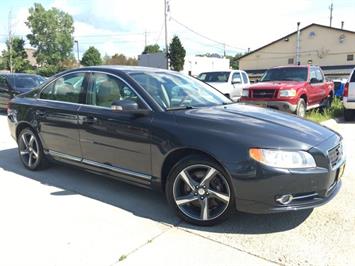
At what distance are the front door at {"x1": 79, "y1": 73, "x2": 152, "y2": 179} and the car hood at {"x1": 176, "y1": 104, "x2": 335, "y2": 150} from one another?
0.54 meters

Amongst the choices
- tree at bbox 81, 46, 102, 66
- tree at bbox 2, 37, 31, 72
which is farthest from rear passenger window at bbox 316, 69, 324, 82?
tree at bbox 81, 46, 102, 66

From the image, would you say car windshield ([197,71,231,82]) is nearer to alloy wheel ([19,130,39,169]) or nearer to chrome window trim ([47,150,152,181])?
alloy wheel ([19,130,39,169])

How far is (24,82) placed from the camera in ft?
46.8

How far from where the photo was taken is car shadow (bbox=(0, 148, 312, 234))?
3.95m

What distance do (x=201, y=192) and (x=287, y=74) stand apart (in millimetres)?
9254

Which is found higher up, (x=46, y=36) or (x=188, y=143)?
(x=46, y=36)

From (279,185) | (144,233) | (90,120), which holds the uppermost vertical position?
(90,120)

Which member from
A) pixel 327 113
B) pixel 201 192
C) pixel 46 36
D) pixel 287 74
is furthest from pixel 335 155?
pixel 46 36

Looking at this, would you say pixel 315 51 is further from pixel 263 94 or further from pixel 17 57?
pixel 17 57

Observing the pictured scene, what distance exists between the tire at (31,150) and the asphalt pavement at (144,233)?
79 cm

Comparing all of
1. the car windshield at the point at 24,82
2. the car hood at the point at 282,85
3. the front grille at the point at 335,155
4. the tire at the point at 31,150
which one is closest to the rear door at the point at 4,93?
the car windshield at the point at 24,82

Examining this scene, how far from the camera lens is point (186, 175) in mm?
3959

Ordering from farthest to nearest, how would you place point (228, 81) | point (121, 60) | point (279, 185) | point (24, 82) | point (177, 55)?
point (121, 60) < point (177, 55) < point (228, 81) < point (24, 82) < point (279, 185)

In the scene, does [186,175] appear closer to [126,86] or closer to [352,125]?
[126,86]
